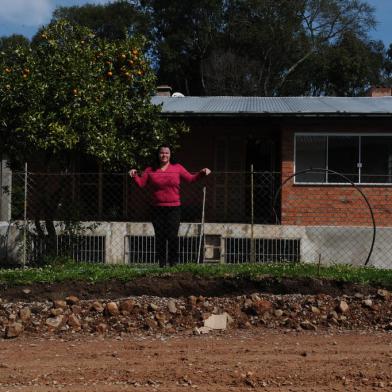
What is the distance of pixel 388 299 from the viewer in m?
6.63

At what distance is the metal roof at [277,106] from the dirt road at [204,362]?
685cm

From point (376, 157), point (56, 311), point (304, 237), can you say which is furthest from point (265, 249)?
point (56, 311)

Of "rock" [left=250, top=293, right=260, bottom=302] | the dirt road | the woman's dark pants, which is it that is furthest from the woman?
the dirt road

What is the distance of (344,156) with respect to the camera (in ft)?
42.0

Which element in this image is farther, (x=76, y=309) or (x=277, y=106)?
(x=277, y=106)

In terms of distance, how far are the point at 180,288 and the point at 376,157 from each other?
23.5ft

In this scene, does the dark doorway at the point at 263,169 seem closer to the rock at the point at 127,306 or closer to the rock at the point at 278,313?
the rock at the point at 278,313

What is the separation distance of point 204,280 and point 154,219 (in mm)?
1423

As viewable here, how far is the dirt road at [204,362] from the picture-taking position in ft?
14.9

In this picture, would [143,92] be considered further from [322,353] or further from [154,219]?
[322,353]

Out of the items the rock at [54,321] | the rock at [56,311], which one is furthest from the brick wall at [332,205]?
the rock at [54,321]

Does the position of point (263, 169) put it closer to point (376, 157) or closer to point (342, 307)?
point (376, 157)

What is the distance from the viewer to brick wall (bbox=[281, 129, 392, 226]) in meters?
12.4

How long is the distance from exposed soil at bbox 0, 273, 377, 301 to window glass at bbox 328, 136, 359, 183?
5777 mm
